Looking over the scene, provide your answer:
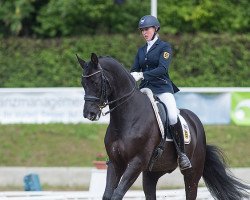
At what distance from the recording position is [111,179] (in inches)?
339

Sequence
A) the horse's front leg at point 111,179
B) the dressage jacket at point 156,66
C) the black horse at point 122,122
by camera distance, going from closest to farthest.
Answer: the black horse at point 122,122, the horse's front leg at point 111,179, the dressage jacket at point 156,66

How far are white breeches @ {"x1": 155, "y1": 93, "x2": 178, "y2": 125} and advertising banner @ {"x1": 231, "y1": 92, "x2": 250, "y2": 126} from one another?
8.65m

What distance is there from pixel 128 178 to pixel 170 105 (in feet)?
4.32

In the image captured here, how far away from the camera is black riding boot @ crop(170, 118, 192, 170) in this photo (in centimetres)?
928

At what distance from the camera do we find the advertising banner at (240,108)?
1775cm

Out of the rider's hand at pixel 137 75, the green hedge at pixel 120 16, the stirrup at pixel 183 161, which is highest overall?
the rider's hand at pixel 137 75

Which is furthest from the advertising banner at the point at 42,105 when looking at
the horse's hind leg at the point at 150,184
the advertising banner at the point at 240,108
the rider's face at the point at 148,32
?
the rider's face at the point at 148,32

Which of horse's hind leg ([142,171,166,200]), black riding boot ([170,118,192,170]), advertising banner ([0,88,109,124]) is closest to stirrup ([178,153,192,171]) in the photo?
black riding boot ([170,118,192,170])

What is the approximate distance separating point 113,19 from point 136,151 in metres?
15.8

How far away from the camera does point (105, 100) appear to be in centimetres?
835

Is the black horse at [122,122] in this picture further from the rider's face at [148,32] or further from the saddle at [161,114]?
the rider's face at [148,32]

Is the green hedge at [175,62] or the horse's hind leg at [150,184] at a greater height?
the horse's hind leg at [150,184]

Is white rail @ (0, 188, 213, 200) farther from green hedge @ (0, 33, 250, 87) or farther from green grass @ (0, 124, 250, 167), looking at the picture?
green hedge @ (0, 33, 250, 87)

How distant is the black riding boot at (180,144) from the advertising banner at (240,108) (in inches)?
338
